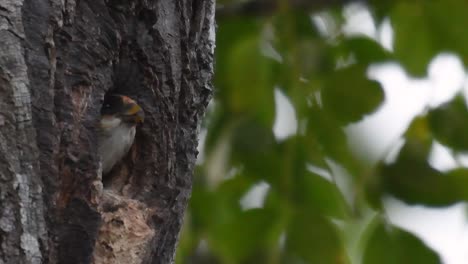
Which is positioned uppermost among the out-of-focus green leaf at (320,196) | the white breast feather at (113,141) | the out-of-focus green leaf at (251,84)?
the white breast feather at (113,141)

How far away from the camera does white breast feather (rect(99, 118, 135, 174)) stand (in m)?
1.62

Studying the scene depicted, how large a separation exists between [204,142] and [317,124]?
31cm

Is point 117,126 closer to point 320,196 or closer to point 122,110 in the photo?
point 122,110

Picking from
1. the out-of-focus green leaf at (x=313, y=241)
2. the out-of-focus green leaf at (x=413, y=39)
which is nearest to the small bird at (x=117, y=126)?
the out-of-focus green leaf at (x=313, y=241)

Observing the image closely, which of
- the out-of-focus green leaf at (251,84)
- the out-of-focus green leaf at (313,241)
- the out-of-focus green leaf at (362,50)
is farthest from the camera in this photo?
the out-of-focus green leaf at (362,50)

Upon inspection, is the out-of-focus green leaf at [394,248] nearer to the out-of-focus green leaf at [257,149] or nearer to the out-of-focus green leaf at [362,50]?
the out-of-focus green leaf at [257,149]

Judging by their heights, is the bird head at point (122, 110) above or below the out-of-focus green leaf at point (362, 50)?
above

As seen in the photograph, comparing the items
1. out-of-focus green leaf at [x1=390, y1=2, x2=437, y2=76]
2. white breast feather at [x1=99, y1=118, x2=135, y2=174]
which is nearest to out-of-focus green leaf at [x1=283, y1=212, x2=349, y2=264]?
out-of-focus green leaf at [x1=390, y1=2, x2=437, y2=76]

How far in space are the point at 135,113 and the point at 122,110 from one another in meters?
0.02

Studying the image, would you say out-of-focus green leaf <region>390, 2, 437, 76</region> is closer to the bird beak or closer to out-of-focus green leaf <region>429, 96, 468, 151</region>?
out-of-focus green leaf <region>429, 96, 468, 151</region>

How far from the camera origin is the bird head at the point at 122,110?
161 centimetres

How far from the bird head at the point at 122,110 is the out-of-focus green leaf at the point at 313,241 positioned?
65 centimetres

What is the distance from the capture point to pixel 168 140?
1.67 metres

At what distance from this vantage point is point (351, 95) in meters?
2.33
